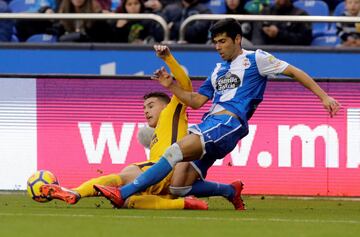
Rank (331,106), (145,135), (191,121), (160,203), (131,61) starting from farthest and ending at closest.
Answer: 1. (131,61)
2. (191,121)
3. (145,135)
4. (160,203)
5. (331,106)

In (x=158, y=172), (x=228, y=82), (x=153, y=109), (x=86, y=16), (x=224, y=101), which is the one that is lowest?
(x=158, y=172)

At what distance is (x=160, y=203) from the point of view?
10.4m

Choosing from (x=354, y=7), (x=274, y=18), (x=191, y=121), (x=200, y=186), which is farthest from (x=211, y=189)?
(x=354, y=7)

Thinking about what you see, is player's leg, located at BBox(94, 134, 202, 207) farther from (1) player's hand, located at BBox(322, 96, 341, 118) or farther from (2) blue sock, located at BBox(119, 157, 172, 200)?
(1) player's hand, located at BBox(322, 96, 341, 118)

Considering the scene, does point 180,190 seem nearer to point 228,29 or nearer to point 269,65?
point 269,65

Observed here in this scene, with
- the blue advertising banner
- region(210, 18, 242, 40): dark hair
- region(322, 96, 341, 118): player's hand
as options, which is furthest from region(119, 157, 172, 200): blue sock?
the blue advertising banner

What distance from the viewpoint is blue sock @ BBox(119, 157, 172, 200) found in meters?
9.91

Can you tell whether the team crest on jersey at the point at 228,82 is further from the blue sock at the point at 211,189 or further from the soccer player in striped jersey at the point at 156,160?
the blue sock at the point at 211,189

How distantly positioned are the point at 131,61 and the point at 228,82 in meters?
4.16

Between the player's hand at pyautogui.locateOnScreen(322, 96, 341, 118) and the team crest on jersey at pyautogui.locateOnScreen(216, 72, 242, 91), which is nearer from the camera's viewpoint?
the player's hand at pyautogui.locateOnScreen(322, 96, 341, 118)

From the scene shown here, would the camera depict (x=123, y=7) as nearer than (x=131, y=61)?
No

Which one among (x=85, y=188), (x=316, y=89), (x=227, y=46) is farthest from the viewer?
(x=227, y=46)

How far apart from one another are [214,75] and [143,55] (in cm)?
394

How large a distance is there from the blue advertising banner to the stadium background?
2 cm
